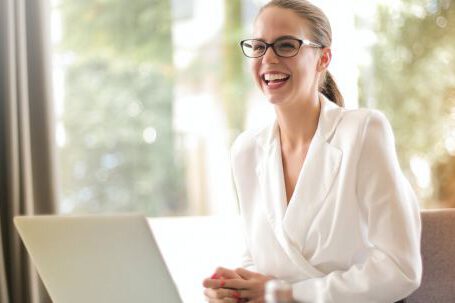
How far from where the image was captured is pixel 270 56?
1.96m

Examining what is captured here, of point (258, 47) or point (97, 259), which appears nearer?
point (97, 259)

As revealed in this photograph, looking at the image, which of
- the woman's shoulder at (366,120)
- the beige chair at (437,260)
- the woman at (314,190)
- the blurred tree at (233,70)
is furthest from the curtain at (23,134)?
the blurred tree at (233,70)

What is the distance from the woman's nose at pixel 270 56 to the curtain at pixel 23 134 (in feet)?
4.00

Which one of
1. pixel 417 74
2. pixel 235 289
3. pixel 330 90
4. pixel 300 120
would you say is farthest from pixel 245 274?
pixel 417 74

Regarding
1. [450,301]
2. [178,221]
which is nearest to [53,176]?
[178,221]

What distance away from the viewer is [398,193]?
1.73 metres

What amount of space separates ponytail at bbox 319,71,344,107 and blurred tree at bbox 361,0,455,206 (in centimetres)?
187

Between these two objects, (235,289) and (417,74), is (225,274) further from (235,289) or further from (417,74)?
(417,74)

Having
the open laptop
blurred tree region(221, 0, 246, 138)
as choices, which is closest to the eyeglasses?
the open laptop

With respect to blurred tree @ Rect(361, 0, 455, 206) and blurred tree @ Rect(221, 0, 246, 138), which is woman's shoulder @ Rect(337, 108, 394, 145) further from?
blurred tree @ Rect(221, 0, 246, 138)

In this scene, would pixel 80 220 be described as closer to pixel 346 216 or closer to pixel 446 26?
pixel 346 216

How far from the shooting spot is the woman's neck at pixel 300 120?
2.02 meters

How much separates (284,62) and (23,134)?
1.28 m

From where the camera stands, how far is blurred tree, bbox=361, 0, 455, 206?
4.02m
